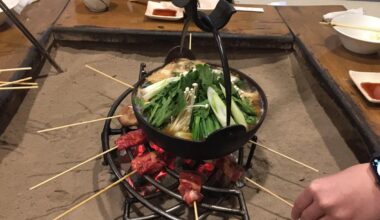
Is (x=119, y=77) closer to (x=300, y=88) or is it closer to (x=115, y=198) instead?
(x=115, y=198)

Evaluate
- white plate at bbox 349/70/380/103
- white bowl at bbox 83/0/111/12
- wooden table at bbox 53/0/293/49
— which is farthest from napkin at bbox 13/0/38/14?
white plate at bbox 349/70/380/103

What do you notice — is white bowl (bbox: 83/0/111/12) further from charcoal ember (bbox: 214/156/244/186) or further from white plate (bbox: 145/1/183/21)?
charcoal ember (bbox: 214/156/244/186)

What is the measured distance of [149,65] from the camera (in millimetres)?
3213

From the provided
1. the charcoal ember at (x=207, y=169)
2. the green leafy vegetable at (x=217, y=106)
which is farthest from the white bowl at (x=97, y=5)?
the charcoal ember at (x=207, y=169)

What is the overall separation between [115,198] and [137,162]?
30cm

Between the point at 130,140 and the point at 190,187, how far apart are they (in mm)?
510

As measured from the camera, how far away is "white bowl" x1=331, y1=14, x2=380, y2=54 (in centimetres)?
275

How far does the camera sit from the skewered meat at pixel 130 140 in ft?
6.73

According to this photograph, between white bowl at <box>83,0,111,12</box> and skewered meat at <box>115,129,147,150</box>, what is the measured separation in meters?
1.75

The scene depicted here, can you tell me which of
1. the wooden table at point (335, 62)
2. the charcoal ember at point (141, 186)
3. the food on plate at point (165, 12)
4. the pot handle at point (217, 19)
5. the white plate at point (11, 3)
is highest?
the pot handle at point (217, 19)

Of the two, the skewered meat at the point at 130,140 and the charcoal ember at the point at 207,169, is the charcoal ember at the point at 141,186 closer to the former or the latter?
the skewered meat at the point at 130,140

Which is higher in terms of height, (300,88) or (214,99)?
(214,99)

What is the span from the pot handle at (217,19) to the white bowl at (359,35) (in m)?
1.67

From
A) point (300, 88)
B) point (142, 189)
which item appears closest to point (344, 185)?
point (142, 189)
